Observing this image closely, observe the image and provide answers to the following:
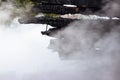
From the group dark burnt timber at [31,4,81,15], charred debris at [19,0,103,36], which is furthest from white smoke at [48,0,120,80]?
dark burnt timber at [31,4,81,15]

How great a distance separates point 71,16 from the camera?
12.6 metres

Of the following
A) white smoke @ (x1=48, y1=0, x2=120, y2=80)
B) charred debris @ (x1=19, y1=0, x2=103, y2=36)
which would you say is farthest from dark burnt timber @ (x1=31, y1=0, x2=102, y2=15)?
white smoke @ (x1=48, y1=0, x2=120, y2=80)

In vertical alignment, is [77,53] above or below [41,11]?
below

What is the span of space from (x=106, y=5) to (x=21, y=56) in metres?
5.71

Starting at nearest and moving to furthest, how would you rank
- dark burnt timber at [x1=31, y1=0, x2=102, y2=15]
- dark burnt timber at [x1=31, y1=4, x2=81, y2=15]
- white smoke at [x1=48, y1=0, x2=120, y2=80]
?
dark burnt timber at [x1=31, y1=0, x2=102, y2=15] → dark burnt timber at [x1=31, y1=4, x2=81, y2=15] → white smoke at [x1=48, y1=0, x2=120, y2=80]

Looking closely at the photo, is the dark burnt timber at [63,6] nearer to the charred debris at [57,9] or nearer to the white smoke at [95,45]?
the charred debris at [57,9]

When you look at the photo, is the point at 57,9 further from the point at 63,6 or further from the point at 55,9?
the point at 63,6

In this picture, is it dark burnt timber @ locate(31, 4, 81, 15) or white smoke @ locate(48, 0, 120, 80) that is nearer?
dark burnt timber @ locate(31, 4, 81, 15)

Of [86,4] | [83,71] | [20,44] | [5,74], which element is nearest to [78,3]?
[86,4]

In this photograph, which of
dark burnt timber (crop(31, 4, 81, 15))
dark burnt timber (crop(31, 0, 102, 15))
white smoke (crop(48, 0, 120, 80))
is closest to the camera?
dark burnt timber (crop(31, 0, 102, 15))

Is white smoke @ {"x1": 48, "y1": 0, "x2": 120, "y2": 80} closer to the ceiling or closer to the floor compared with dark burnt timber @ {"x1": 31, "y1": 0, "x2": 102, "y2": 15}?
closer to the floor

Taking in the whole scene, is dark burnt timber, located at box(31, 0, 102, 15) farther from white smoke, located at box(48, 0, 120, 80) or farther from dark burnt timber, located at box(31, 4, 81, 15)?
white smoke, located at box(48, 0, 120, 80)

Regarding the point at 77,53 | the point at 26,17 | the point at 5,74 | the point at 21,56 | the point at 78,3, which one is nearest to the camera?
the point at 78,3

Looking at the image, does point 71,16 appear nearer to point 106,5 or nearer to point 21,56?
point 106,5
